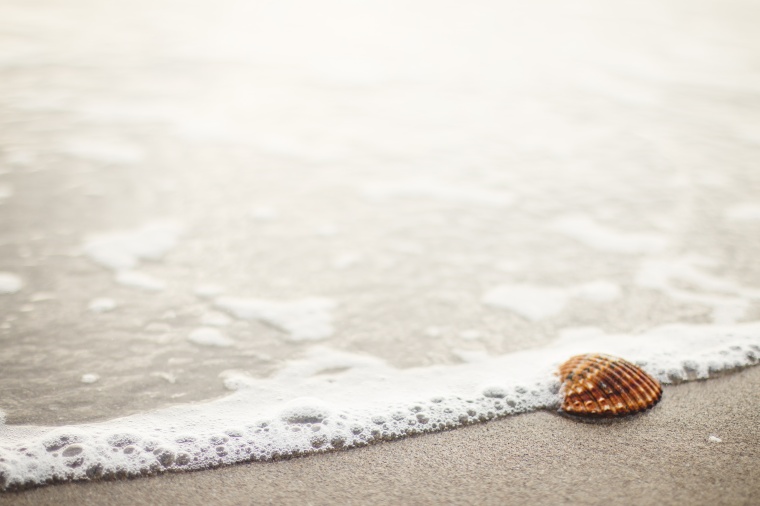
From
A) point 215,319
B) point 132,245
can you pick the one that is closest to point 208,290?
point 215,319

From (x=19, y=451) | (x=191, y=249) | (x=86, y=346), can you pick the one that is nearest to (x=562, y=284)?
(x=191, y=249)

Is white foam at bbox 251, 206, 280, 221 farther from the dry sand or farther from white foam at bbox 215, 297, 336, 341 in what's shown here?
the dry sand

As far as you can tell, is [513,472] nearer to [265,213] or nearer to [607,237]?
[607,237]

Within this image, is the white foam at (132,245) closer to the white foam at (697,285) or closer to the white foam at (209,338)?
the white foam at (209,338)

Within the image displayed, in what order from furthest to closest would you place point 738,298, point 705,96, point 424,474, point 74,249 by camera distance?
point 705,96, point 74,249, point 738,298, point 424,474

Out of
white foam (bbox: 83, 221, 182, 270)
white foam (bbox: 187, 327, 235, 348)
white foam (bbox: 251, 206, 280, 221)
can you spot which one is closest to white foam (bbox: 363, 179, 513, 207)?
white foam (bbox: 251, 206, 280, 221)

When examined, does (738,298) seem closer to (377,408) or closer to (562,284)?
(562,284)

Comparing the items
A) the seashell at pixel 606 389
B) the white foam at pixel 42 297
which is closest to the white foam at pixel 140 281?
the white foam at pixel 42 297
